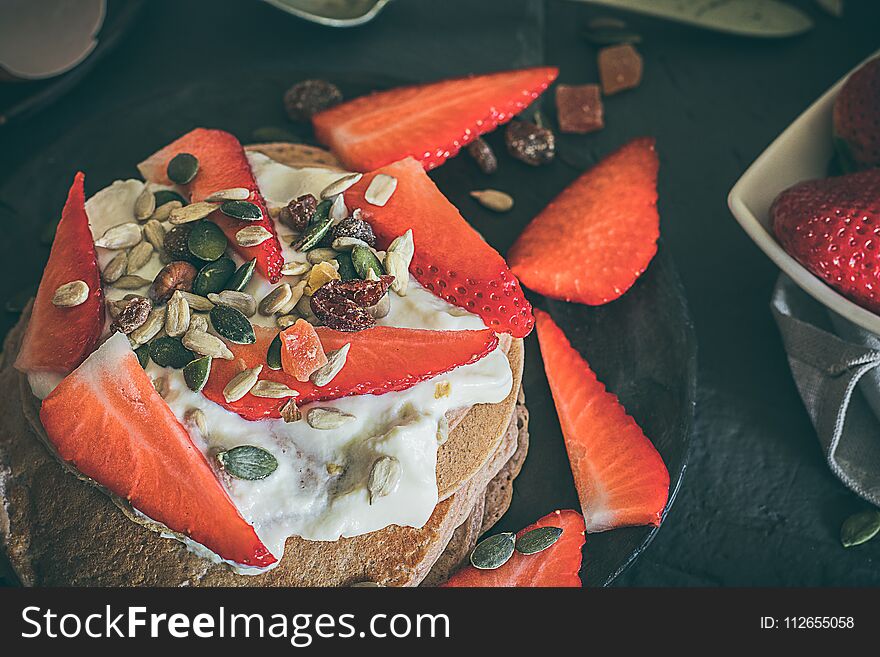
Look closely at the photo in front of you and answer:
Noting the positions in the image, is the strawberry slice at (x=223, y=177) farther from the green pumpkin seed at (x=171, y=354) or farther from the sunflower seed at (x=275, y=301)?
the green pumpkin seed at (x=171, y=354)

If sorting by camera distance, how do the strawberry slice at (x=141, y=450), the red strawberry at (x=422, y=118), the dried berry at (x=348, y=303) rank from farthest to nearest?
the red strawberry at (x=422, y=118) < the dried berry at (x=348, y=303) < the strawberry slice at (x=141, y=450)

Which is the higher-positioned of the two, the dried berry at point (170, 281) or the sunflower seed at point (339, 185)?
the sunflower seed at point (339, 185)

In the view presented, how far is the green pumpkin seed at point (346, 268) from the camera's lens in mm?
2039

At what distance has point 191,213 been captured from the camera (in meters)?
2.12

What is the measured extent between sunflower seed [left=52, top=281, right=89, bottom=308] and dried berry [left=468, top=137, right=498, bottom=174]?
1146 mm

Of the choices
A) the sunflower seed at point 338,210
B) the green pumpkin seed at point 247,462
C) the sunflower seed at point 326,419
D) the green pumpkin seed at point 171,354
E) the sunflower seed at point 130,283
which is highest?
the sunflower seed at point 338,210

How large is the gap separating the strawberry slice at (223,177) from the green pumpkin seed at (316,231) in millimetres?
55

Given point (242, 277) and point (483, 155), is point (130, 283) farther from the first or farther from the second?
point (483, 155)

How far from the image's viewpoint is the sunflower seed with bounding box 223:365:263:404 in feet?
6.11

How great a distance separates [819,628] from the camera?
217 centimetres

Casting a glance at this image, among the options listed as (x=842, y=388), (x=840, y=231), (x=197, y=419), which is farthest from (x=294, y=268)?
(x=842, y=388)

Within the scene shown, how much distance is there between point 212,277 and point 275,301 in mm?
171

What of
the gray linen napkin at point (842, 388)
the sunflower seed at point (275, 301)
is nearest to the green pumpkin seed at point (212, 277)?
the sunflower seed at point (275, 301)

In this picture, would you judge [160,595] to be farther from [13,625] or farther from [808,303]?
[808,303]
